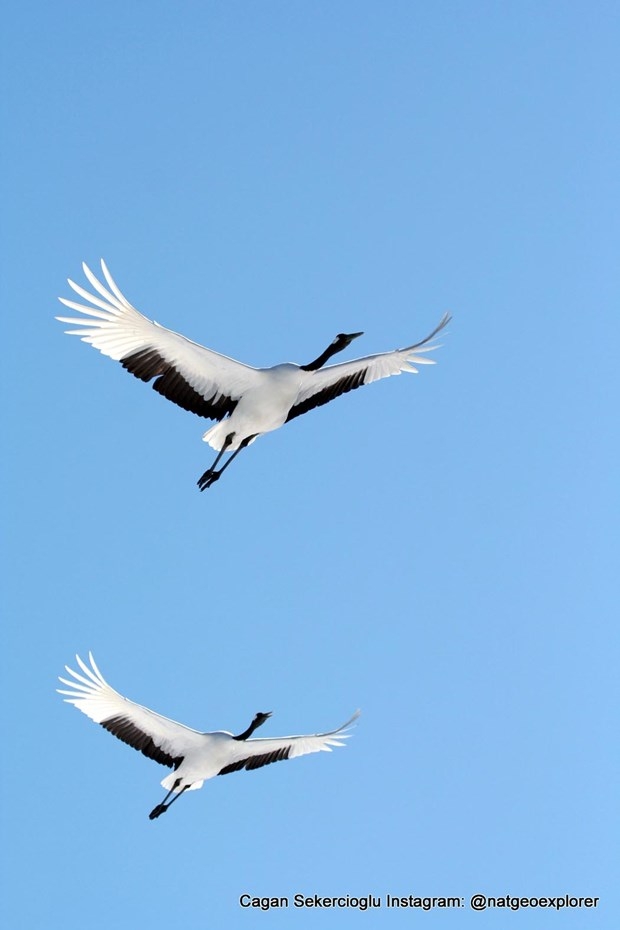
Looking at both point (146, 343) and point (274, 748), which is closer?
point (146, 343)

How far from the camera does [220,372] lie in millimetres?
22078

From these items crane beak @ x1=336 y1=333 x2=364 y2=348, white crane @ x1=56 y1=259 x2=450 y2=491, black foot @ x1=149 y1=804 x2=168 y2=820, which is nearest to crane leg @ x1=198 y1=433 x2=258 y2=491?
white crane @ x1=56 y1=259 x2=450 y2=491

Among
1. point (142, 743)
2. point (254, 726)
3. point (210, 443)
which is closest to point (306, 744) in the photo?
point (254, 726)

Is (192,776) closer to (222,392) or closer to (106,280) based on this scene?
(222,392)

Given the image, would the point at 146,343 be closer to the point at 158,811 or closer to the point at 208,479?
the point at 208,479

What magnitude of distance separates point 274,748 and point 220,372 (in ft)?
23.1

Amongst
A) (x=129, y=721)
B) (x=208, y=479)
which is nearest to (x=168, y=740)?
(x=129, y=721)

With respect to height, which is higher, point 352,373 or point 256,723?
point 352,373

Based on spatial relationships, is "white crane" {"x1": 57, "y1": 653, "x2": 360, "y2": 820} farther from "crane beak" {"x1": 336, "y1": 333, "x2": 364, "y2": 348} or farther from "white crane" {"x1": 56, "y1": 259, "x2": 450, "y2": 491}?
"crane beak" {"x1": 336, "y1": 333, "x2": 364, "y2": 348}

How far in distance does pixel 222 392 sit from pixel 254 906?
7.95 m

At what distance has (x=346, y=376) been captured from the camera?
2345 centimetres

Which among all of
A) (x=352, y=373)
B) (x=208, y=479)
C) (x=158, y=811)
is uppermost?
(x=352, y=373)

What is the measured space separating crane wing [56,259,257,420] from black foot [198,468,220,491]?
107 cm

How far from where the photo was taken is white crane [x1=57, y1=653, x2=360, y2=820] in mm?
23969
